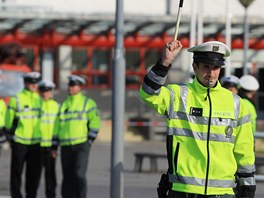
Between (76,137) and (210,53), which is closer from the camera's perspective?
(210,53)

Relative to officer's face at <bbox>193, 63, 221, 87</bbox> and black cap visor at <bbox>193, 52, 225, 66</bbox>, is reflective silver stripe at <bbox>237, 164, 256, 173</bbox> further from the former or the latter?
black cap visor at <bbox>193, 52, 225, 66</bbox>

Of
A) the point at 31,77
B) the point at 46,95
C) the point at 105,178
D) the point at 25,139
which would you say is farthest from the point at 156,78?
the point at 105,178

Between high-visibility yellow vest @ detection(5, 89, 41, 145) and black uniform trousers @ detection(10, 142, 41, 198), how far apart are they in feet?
0.34

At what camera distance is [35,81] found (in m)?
16.5

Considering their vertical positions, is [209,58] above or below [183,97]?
above

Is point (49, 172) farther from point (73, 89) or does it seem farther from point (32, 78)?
point (73, 89)

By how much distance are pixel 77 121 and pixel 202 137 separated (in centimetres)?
759

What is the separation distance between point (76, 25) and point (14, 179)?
25768 millimetres

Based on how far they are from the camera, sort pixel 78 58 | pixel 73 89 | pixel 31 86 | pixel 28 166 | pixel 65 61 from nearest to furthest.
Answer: pixel 73 89 < pixel 28 166 < pixel 31 86 < pixel 65 61 < pixel 78 58

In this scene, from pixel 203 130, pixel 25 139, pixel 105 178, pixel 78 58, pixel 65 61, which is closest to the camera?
pixel 203 130

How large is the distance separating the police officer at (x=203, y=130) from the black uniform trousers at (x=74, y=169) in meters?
7.28

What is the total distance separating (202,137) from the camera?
8.21m

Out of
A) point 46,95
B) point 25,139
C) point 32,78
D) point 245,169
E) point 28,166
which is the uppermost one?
point 32,78

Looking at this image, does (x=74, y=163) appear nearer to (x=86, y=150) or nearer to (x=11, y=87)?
(x=86, y=150)
